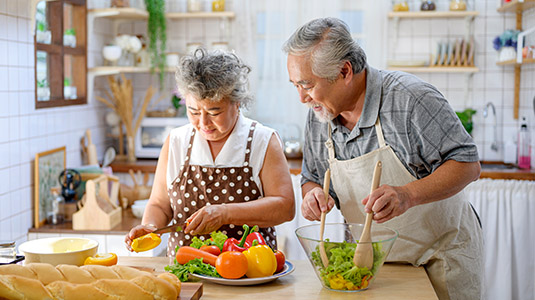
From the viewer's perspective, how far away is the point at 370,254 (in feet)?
4.94

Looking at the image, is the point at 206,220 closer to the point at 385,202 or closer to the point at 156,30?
the point at 385,202

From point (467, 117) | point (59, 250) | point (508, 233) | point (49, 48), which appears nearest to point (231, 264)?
point (59, 250)

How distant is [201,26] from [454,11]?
1787mm

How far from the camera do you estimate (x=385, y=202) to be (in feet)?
5.02

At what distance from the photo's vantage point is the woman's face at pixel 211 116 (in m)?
1.94

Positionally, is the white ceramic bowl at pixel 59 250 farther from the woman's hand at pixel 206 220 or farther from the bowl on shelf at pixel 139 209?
the bowl on shelf at pixel 139 209

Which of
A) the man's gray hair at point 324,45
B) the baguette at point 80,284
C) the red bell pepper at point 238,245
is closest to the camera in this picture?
the baguette at point 80,284

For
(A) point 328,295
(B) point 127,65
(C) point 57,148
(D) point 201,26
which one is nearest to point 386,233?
(A) point 328,295

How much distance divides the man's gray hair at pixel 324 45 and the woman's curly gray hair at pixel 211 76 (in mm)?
259

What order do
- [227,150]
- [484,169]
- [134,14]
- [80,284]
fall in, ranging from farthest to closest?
[134,14] → [484,169] → [227,150] → [80,284]

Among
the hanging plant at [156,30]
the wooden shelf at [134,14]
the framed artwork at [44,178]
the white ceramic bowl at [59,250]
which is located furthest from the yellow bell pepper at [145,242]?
the hanging plant at [156,30]

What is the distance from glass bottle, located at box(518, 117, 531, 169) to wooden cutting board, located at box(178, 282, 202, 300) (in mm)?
2914

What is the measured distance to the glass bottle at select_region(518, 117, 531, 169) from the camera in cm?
378

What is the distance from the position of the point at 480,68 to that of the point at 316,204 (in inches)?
116
